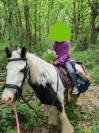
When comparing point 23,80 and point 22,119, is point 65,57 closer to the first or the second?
point 22,119

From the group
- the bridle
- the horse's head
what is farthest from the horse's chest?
the horse's head

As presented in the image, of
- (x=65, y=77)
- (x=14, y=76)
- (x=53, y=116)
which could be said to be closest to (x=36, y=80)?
(x=14, y=76)

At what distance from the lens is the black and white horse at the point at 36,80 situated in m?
4.21

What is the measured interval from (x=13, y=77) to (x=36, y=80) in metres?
0.63

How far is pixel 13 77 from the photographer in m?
4.22

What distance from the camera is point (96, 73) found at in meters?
10.4

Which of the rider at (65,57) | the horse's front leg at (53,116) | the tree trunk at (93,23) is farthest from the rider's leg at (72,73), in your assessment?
the tree trunk at (93,23)

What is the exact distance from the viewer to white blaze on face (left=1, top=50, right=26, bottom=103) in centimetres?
413

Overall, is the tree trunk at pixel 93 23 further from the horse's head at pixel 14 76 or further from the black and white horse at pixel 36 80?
the horse's head at pixel 14 76

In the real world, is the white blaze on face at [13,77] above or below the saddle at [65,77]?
above

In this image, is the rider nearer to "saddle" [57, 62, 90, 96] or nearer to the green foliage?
"saddle" [57, 62, 90, 96]

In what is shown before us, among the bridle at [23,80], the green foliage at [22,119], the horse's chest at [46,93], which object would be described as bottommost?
the green foliage at [22,119]

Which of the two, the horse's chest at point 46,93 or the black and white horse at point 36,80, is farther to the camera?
the horse's chest at point 46,93

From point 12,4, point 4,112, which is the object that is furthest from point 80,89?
point 12,4
